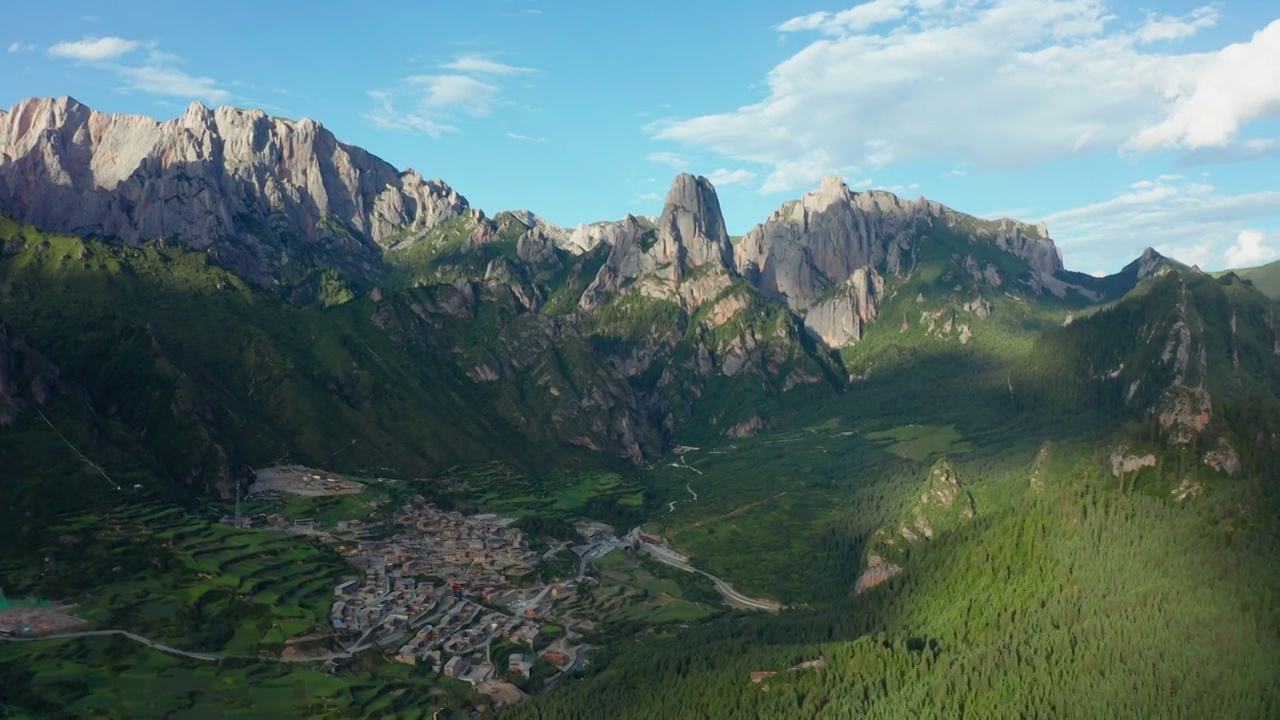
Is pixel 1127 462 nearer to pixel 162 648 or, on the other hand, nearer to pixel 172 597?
pixel 162 648

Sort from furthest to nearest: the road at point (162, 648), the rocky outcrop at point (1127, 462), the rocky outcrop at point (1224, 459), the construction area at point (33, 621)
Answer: the rocky outcrop at point (1127, 462) < the rocky outcrop at point (1224, 459) < the road at point (162, 648) < the construction area at point (33, 621)

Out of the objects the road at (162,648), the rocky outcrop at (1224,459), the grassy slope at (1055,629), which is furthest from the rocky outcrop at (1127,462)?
the road at (162,648)

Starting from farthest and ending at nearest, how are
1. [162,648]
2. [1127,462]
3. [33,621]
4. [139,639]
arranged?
[1127,462]
[33,621]
[139,639]
[162,648]

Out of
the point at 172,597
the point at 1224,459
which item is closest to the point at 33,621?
the point at 172,597

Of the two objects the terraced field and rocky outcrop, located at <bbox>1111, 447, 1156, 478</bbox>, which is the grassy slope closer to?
rocky outcrop, located at <bbox>1111, 447, 1156, 478</bbox>

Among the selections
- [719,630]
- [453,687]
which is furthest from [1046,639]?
[453,687]

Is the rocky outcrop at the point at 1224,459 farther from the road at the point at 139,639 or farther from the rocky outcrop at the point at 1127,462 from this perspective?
the road at the point at 139,639

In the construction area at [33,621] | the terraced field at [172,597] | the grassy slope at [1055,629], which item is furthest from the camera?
the terraced field at [172,597]

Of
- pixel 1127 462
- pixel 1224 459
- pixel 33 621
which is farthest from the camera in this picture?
pixel 1127 462

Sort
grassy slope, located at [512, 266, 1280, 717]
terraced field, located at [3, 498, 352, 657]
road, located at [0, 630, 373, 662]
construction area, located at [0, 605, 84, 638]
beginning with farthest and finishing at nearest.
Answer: terraced field, located at [3, 498, 352, 657] < road, located at [0, 630, 373, 662] < construction area, located at [0, 605, 84, 638] < grassy slope, located at [512, 266, 1280, 717]

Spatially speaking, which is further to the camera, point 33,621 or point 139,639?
point 33,621

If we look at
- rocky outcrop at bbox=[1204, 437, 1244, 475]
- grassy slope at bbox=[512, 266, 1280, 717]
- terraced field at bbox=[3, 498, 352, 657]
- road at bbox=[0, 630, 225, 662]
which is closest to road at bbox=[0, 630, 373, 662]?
road at bbox=[0, 630, 225, 662]
